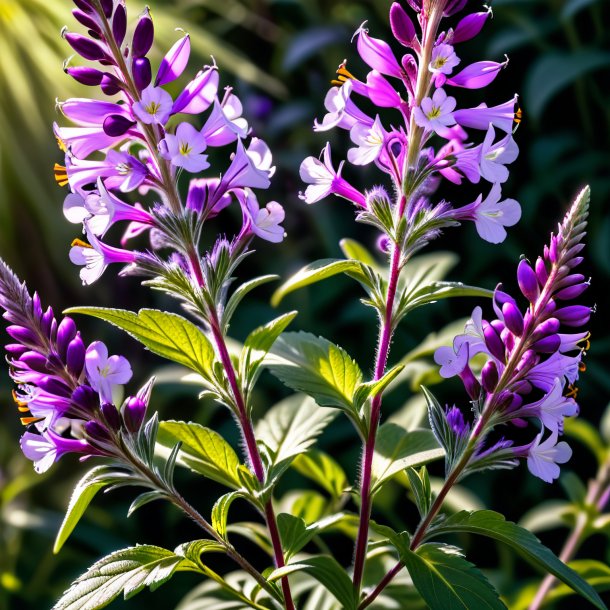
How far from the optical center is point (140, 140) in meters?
0.51

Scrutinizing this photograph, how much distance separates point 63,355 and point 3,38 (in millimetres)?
1601

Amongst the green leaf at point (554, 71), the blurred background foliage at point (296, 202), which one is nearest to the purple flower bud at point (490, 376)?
the blurred background foliage at point (296, 202)

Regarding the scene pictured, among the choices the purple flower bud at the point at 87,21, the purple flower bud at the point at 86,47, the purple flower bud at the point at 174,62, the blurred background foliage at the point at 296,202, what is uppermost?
the purple flower bud at the point at 87,21

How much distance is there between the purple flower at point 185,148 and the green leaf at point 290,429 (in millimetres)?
198

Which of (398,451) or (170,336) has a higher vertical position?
(170,336)

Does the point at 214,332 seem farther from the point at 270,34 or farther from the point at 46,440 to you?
the point at 270,34

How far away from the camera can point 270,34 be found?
2043 mm

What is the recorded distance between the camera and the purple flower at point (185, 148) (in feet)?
1.53

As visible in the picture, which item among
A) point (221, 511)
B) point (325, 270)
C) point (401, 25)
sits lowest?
point (221, 511)

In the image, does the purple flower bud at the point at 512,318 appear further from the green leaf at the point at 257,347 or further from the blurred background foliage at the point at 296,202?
the blurred background foliage at the point at 296,202

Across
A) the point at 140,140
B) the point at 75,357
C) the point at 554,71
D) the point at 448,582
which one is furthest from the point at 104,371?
the point at 554,71

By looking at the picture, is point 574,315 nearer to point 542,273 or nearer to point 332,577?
point 542,273

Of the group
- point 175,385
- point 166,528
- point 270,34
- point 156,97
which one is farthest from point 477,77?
point 270,34

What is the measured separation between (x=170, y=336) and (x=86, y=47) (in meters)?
0.17
